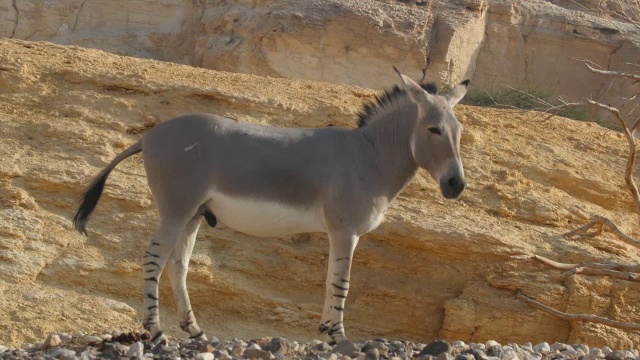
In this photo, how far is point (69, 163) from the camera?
12453mm

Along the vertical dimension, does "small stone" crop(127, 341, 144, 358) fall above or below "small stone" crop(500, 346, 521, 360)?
below

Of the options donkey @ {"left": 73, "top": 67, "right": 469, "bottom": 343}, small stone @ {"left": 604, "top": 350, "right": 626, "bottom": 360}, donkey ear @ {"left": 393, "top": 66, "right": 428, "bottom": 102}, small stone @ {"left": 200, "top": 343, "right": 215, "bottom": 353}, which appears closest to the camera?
small stone @ {"left": 200, "top": 343, "right": 215, "bottom": 353}

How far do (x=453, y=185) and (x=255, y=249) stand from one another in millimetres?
3725

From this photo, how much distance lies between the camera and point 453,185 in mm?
9312

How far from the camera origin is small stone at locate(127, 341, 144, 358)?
7.42m

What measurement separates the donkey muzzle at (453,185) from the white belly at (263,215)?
111cm

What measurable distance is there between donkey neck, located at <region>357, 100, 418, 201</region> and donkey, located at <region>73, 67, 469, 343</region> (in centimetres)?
1

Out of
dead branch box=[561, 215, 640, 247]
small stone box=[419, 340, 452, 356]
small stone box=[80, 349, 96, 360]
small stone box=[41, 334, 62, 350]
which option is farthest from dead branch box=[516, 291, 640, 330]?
small stone box=[80, 349, 96, 360]

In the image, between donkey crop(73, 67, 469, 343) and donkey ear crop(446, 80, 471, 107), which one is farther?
donkey ear crop(446, 80, 471, 107)

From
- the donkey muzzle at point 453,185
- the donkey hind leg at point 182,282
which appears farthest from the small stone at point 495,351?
the donkey hind leg at point 182,282

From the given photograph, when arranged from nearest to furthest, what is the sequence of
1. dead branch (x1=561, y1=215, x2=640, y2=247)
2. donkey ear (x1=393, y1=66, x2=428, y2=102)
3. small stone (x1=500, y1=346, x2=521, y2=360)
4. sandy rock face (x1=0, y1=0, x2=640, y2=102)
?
1. small stone (x1=500, y1=346, x2=521, y2=360)
2. donkey ear (x1=393, y1=66, x2=428, y2=102)
3. dead branch (x1=561, y1=215, x2=640, y2=247)
4. sandy rock face (x1=0, y1=0, x2=640, y2=102)

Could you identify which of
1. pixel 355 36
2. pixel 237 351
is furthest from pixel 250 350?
pixel 355 36

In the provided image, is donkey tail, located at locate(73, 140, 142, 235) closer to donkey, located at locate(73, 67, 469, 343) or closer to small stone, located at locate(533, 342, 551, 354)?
donkey, located at locate(73, 67, 469, 343)

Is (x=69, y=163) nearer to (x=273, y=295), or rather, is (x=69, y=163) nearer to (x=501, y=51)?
(x=273, y=295)
